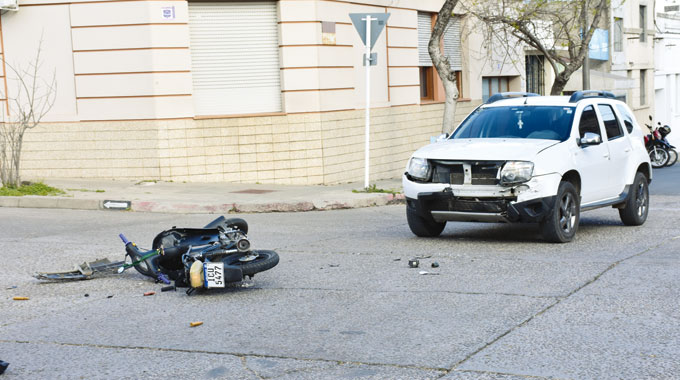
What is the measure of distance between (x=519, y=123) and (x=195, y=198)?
619cm

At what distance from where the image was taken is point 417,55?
72.0 feet

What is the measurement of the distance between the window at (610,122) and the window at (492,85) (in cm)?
1438

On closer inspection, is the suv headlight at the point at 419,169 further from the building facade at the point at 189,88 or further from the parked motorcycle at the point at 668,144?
the parked motorcycle at the point at 668,144

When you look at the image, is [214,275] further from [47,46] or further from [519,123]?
[47,46]

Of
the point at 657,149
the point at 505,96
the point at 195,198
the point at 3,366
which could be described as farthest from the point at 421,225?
the point at 657,149

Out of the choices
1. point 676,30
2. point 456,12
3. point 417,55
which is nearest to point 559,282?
point 417,55

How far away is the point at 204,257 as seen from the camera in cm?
758

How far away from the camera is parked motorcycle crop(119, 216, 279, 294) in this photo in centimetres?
730

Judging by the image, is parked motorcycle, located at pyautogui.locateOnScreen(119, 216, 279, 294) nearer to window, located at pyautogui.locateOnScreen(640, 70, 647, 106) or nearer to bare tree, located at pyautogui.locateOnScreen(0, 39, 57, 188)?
bare tree, located at pyautogui.locateOnScreen(0, 39, 57, 188)

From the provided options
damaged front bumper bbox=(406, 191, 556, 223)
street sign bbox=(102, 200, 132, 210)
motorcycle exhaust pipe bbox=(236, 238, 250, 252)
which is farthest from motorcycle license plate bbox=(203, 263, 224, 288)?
street sign bbox=(102, 200, 132, 210)

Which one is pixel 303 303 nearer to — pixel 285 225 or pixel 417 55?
pixel 285 225

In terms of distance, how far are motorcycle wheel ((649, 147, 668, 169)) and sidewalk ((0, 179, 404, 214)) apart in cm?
1589

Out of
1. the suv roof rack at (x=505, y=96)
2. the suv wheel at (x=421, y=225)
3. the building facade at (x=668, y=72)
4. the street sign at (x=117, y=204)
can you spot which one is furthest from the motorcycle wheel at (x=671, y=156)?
the suv wheel at (x=421, y=225)

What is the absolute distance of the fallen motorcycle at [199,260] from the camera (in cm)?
730
